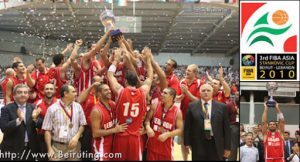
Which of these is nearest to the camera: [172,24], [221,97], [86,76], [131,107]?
[131,107]

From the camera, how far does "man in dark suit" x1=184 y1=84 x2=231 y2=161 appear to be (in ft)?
17.1

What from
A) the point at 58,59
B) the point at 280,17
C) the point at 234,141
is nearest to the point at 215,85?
the point at 234,141

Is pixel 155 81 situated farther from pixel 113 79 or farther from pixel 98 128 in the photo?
pixel 98 128

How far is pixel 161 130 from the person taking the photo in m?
5.34

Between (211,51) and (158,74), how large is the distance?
10.0m

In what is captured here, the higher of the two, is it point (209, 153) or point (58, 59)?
point (58, 59)

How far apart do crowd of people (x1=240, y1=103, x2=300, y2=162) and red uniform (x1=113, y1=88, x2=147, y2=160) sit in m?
3.00

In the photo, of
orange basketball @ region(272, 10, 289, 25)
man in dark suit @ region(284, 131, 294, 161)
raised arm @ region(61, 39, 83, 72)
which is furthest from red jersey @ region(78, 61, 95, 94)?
man in dark suit @ region(284, 131, 294, 161)

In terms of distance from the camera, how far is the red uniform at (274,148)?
311 inches

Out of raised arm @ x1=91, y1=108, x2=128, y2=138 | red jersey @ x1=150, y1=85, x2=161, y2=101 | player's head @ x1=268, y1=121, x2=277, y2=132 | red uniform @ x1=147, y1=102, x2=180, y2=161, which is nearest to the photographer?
raised arm @ x1=91, y1=108, x2=128, y2=138

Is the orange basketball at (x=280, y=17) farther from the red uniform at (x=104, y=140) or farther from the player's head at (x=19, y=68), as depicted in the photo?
the player's head at (x=19, y=68)

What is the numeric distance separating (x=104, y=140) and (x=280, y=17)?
3.20 metres

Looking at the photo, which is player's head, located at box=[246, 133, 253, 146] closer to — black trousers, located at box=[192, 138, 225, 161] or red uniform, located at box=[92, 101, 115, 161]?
black trousers, located at box=[192, 138, 225, 161]

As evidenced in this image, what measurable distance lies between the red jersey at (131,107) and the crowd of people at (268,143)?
121 inches
